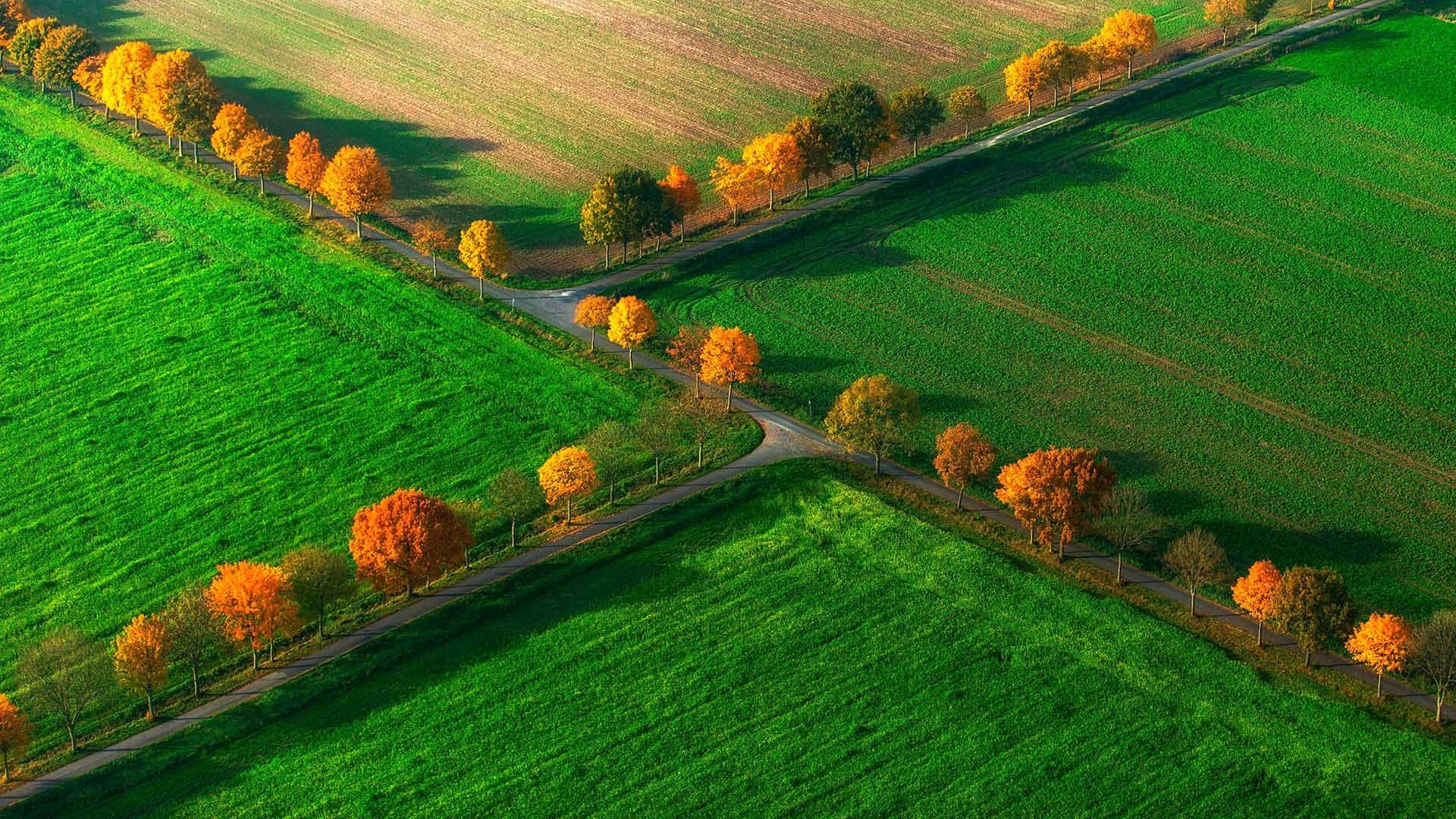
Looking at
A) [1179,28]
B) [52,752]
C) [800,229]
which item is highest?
[1179,28]

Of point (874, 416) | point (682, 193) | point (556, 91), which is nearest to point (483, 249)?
point (682, 193)

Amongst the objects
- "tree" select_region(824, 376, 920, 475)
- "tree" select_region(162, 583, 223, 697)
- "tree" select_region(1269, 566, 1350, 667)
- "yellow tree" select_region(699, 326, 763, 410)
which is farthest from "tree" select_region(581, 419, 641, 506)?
"tree" select_region(1269, 566, 1350, 667)

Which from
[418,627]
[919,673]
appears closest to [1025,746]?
[919,673]

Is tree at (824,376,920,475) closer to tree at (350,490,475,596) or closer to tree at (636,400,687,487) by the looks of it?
tree at (636,400,687,487)

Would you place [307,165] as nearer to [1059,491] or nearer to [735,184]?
[735,184]

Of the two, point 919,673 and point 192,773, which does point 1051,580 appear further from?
point 192,773

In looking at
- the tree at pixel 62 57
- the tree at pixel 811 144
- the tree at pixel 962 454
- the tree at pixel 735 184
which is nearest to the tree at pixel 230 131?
the tree at pixel 62 57
